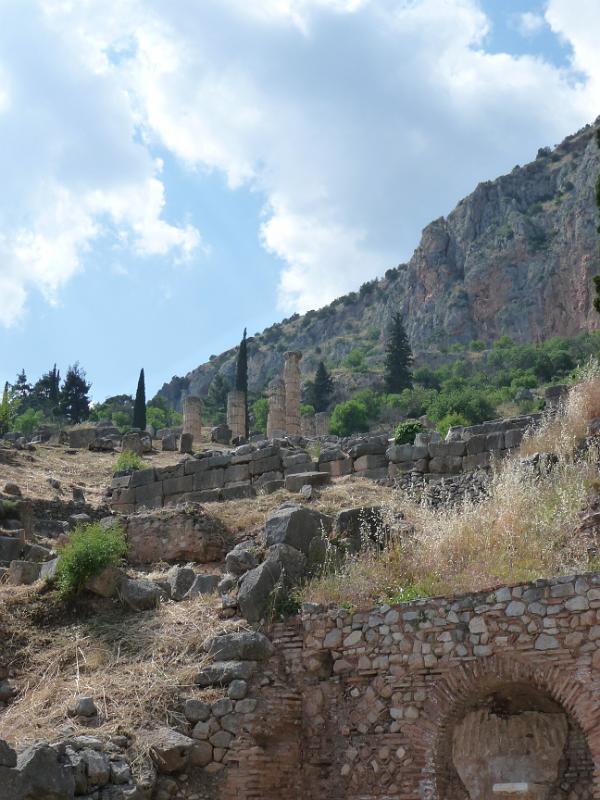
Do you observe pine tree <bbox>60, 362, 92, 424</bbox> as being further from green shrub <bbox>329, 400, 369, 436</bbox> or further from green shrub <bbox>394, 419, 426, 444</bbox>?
green shrub <bbox>394, 419, 426, 444</bbox>

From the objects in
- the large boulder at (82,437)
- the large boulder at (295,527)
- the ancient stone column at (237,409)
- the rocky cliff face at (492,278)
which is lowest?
the large boulder at (295,527)

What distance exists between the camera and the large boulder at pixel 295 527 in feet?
36.6

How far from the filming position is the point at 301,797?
8.95 m

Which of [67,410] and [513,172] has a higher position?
[513,172]

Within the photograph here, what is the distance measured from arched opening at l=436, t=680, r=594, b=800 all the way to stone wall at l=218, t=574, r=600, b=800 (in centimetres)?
1

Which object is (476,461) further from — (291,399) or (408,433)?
(291,399)

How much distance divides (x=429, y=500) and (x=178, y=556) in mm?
3510

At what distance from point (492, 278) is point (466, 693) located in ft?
325

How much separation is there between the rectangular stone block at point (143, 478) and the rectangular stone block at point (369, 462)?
4820mm

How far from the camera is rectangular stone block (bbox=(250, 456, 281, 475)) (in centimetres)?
1911

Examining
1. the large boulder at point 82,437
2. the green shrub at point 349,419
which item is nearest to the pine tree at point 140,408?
the green shrub at point 349,419

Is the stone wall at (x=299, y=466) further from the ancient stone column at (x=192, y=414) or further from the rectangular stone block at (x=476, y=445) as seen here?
the ancient stone column at (x=192, y=414)

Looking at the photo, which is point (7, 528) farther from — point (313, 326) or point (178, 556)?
point (313, 326)

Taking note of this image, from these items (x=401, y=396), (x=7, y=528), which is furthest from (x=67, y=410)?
(x=7, y=528)
